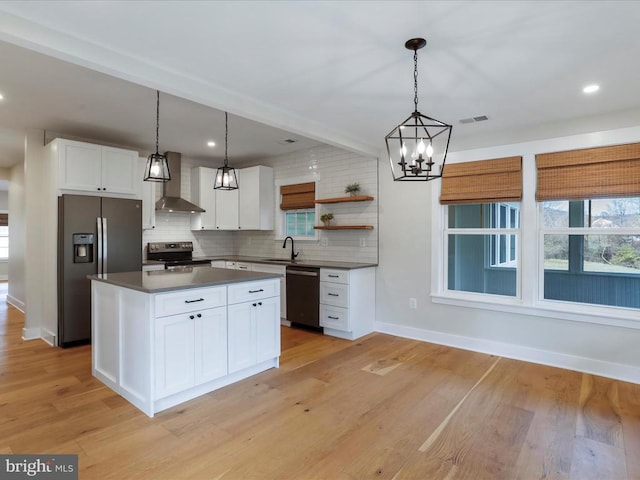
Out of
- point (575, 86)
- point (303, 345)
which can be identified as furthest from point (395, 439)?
point (575, 86)

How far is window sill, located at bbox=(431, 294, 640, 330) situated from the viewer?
3340 millimetres

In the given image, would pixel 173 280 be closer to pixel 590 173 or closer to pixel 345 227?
pixel 345 227

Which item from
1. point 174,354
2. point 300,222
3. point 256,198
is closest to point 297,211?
point 300,222

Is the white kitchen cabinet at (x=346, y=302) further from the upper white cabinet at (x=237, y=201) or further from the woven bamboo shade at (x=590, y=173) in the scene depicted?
the woven bamboo shade at (x=590, y=173)

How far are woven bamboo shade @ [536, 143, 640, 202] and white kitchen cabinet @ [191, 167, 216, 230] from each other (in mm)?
4497

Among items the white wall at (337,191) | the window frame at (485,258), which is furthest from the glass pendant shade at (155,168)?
the window frame at (485,258)

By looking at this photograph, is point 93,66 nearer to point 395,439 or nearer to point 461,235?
point 395,439

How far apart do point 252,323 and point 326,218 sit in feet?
7.44

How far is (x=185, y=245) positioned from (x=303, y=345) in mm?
2726

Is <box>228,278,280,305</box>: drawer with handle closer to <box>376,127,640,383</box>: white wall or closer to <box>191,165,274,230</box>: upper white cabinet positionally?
<box>376,127,640,383</box>: white wall

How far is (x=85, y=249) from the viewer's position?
4.30 m

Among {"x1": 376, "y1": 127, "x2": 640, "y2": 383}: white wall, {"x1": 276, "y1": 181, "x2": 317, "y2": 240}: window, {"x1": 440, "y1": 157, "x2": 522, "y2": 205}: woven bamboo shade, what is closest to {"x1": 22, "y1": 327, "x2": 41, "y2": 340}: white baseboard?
{"x1": 276, "y1": 181, "x2": 317, "y2": 240}: window

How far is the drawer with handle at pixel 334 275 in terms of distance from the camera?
447 cm

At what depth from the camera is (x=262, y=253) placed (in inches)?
246
